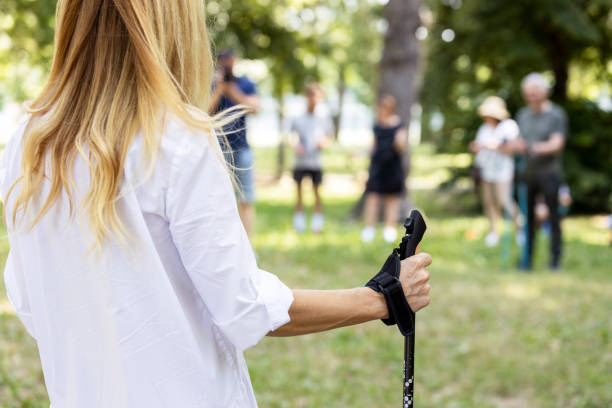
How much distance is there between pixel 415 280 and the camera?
5.09ft

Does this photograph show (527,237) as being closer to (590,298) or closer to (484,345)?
(590,298)

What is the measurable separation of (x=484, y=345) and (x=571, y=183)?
395 inches

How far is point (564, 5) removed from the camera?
13945mm

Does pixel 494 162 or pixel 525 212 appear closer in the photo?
pixel 525 212

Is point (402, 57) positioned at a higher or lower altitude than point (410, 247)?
higher

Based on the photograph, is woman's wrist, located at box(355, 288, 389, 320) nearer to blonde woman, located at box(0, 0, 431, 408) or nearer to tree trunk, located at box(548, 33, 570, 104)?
blonde woman, located at box(0, 0, 431, 408)

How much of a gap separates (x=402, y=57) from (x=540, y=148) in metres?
5.12

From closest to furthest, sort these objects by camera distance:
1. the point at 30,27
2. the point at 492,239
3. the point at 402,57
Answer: the point at 492,239 → the point at 30,27 → the point at 402,57

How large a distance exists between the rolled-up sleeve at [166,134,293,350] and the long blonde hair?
6cm

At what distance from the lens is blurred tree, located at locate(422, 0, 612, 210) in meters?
14.3

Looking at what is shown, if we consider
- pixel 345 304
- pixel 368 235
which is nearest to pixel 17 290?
pixel 345 304

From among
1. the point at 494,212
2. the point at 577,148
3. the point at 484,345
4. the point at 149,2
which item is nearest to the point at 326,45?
the point at 577,148

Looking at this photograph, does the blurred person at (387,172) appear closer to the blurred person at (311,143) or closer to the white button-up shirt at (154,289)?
the blurred person at (311,143)

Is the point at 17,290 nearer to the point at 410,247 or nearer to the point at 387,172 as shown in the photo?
the point at 410,247
